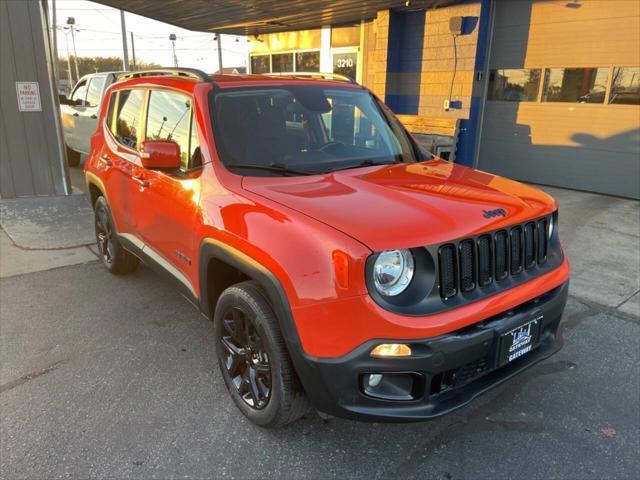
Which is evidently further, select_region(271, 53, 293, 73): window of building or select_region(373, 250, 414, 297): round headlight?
select_region(271, 53, 293, 73): window of building

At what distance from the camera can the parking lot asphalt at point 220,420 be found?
2455 mm

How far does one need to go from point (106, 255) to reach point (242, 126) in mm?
2666

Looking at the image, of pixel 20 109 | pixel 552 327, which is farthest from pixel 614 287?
pixel 20 109

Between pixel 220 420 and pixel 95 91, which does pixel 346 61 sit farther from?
pixel 220 420

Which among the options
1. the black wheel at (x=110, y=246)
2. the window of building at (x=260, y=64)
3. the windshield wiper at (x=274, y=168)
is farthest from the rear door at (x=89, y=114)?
the windshield wiper at (x=274, y=168)

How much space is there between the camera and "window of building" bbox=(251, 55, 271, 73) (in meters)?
14.8

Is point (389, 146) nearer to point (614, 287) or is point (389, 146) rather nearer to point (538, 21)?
point (614, 287)

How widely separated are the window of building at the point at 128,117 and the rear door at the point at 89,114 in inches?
212

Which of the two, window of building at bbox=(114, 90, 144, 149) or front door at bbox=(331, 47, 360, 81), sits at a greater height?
front door at bbox=(331, 47, 360, 81)

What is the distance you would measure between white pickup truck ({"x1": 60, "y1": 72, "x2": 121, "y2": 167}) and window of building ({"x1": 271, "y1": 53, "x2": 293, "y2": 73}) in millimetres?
5697

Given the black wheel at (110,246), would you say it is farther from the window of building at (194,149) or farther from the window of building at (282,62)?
the window of building at (282,62)

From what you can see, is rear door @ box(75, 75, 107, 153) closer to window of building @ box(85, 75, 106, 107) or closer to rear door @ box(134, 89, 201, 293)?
window of building @ box(85, 75, 106, 107)

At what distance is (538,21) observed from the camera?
28.3ft

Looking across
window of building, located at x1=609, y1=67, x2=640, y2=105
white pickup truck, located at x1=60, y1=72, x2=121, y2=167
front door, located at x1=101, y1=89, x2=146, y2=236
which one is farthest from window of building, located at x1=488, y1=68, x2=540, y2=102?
front door, located at x1=101, y1=89, x2=146, y2=236
